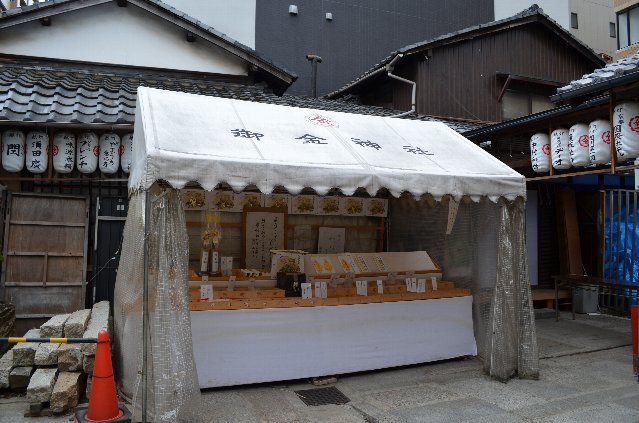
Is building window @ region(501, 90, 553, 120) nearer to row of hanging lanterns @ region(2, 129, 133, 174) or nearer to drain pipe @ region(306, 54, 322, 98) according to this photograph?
drain pipe @ region(306, 54, 322, 98)

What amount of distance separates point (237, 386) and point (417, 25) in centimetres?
1885

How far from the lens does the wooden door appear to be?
791 cm

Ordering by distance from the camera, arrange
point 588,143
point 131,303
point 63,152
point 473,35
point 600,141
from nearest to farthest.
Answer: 1. point 131,303
2. point 600,141
3. point 588,143
4. point 63,152
5. point 473,35

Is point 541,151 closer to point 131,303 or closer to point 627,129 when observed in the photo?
point 627,129

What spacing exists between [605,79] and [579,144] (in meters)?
1.73

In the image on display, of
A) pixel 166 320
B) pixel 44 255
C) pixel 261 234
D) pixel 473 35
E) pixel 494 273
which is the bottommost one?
pixel 166 320

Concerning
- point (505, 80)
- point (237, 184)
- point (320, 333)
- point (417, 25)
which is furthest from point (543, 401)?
point (417, 25)

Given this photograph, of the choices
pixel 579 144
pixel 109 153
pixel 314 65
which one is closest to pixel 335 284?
Answer: pixel 109 153

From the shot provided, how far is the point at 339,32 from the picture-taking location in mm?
19891

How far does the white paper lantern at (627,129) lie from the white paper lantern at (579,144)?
1085 mm

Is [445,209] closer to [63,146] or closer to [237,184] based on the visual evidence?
[237,184]

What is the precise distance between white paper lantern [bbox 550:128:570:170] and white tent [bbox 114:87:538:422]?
64.9 inches

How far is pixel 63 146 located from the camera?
797cm

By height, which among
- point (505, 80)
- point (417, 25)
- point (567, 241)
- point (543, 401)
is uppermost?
point (417, 25)
